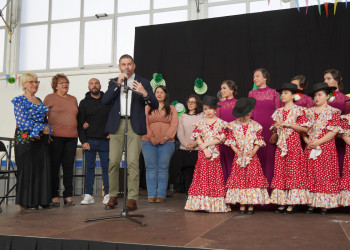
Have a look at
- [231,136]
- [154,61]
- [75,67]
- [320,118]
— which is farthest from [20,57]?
[320,118]

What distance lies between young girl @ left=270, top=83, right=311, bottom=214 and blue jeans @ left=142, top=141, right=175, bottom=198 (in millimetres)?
1511

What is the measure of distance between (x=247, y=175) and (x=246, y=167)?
0.27 ft

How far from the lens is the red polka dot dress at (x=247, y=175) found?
3664 mm

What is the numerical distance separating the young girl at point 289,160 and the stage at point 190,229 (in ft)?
0.58

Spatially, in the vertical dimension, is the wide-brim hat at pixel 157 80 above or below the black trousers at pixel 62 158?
above

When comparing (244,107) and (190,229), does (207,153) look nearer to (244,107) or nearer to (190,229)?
(244,107)

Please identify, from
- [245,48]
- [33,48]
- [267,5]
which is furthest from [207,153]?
[33,48]

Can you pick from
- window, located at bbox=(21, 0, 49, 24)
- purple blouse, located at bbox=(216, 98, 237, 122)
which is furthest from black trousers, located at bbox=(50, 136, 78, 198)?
window, located at bbox=(21, 0, 49, 24)

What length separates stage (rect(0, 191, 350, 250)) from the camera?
2271mm

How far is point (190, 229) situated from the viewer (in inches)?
108

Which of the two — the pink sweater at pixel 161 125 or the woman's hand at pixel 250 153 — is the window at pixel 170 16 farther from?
the woman's hand at pixel 250 153

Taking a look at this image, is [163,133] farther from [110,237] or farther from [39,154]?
[110,237]

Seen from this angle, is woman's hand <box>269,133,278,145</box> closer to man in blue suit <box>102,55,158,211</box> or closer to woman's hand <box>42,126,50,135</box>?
man in blue suit <box>102,55,158,211</box>

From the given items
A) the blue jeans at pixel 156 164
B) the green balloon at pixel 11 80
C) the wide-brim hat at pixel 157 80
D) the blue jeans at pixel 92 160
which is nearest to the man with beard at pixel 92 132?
the blue jeans at pixel 92 160
